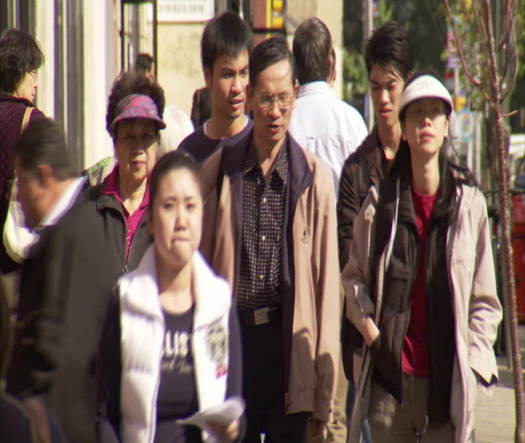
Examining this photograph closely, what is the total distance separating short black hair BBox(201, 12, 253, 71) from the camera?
6.11 m

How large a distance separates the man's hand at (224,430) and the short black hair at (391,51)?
112 inches

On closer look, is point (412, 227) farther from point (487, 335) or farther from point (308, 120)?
point (308, 120)

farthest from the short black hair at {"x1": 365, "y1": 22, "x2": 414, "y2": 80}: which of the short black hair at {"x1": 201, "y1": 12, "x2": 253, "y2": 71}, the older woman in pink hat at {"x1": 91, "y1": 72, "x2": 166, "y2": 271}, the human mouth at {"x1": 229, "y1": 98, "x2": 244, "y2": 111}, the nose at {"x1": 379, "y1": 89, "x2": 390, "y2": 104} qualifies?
the older woman in pink hat at {"x1": 91, "y1": 72, "x2": 166, "y2": 271}

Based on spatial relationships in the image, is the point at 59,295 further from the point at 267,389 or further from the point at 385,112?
the point at 385,112

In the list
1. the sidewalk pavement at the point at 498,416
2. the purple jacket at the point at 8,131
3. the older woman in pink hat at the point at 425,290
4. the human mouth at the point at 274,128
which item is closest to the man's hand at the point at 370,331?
the older woman in pink hat at the point at 425,290

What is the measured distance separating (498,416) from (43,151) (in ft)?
18.5

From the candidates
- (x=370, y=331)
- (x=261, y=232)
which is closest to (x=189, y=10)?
(x=261, y=232)

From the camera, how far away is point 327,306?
207 inches

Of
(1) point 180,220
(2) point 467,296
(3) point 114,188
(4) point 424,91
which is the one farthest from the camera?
(3) point 114,188

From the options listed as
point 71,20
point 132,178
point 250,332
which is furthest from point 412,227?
Result: point 71,20

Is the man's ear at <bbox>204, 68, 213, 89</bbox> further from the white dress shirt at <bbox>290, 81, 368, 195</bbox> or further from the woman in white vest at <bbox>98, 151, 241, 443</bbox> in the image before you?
the woman in white vest at <bbox>98, 151, 241, 443</bbox>

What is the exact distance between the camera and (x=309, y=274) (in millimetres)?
5242

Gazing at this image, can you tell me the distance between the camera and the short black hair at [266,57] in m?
5.45

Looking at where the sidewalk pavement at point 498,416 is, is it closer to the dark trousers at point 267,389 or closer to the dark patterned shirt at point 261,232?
the dark trousers at point 267,389
